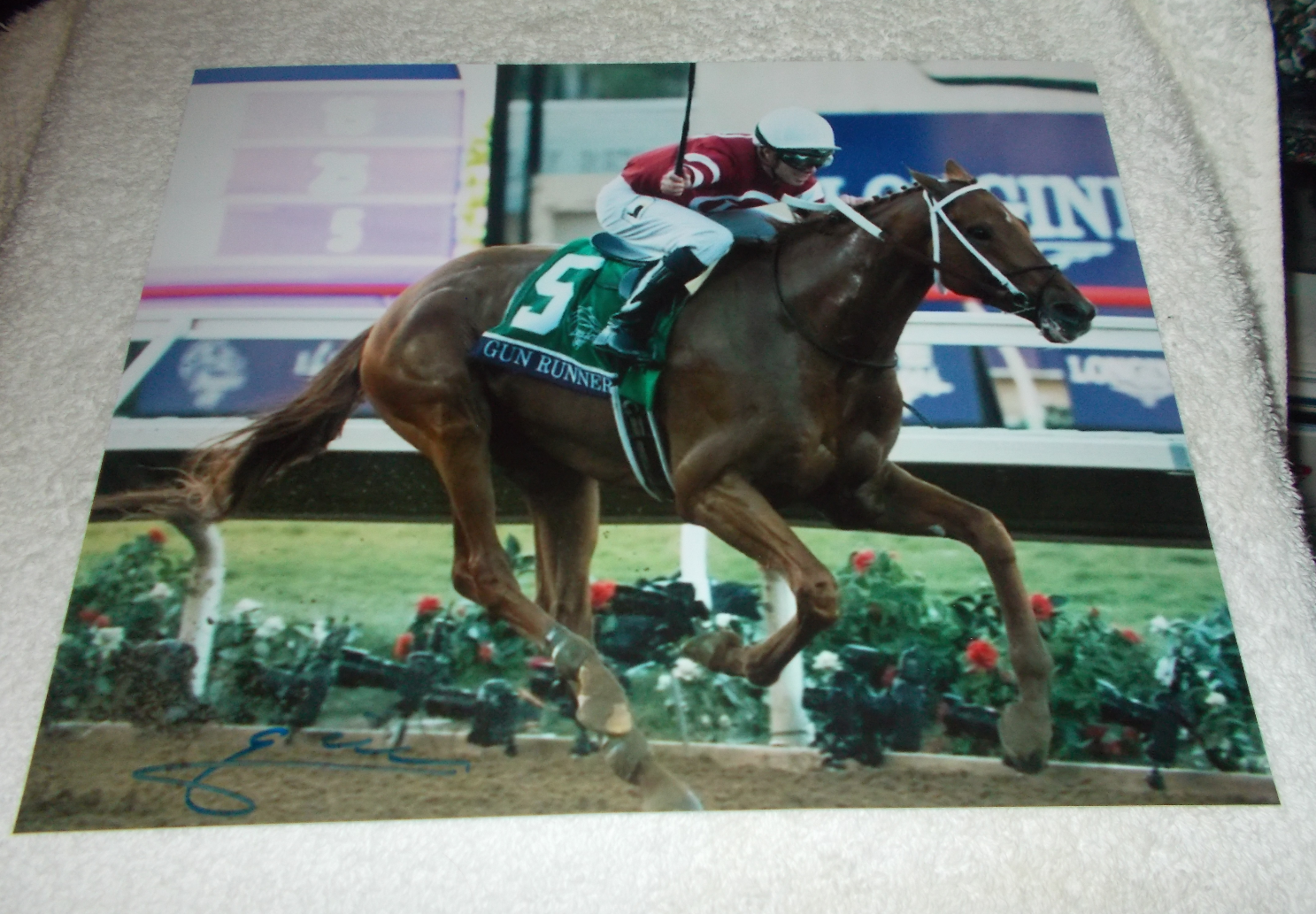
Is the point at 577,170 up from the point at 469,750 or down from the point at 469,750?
up

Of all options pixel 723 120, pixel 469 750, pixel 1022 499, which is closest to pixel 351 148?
pixel 723 120

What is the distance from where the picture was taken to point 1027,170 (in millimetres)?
2035

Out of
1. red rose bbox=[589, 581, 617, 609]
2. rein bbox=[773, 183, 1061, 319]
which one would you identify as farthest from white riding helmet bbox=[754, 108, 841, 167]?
red rose bbox=[589, 581, 617, 609]

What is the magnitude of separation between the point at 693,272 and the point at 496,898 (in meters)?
1.12

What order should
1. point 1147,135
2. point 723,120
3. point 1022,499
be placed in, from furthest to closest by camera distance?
point 1147,135 → point 723,120 → point 1022,499

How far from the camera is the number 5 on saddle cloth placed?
1.88 meters

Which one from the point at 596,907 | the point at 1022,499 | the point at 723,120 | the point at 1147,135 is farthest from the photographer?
the point at 1147,135

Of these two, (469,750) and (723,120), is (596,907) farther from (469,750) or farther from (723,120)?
(723,120)

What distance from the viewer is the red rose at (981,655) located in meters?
1.73

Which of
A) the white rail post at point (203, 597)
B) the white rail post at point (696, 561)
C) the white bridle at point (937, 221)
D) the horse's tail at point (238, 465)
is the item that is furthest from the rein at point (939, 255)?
the white rail post at point (203, 597)

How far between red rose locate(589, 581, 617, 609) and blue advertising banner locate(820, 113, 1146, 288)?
914mm

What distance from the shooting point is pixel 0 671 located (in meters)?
1.77

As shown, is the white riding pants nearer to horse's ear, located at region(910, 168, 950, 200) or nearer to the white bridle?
the white bridle

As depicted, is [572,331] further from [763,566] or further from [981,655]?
[981,655]
